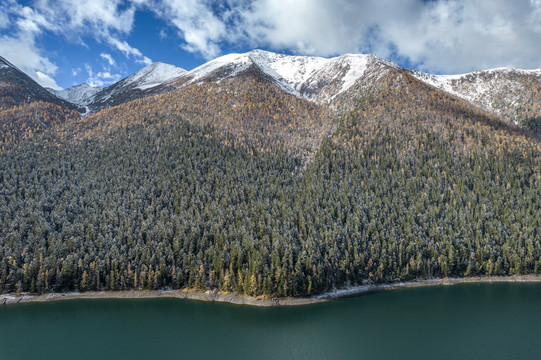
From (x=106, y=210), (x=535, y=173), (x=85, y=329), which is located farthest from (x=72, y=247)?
(x=535, y=173)

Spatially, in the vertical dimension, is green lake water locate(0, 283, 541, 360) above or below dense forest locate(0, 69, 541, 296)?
below

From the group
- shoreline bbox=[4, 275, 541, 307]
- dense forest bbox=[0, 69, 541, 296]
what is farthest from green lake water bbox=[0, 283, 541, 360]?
dense forest bbox=[0, 69, 541, 296]

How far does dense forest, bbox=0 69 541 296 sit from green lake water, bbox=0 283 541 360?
853 centimetres

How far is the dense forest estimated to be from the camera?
96.0 meters

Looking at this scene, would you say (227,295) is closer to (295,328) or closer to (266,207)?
(295,328)

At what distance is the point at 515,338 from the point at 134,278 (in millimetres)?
96768

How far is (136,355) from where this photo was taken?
207 ft

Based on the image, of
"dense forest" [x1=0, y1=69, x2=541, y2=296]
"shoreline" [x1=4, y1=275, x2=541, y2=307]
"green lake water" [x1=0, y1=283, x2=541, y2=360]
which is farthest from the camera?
Result: "dense forest" [x1=0, y1=69, x2=541, y2=296]

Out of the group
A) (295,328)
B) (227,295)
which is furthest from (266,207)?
(295,328)

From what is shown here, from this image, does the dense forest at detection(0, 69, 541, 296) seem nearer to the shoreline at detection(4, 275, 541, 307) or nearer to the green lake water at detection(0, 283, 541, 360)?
the shoreline at detection(4, 275, 541, 307)

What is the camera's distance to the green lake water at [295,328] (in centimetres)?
6341

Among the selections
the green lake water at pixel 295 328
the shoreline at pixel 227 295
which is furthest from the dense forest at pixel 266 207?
the green lake water at pixel 295 328

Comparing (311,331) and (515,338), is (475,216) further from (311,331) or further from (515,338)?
(311,331)

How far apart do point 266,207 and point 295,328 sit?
58.0 metres
